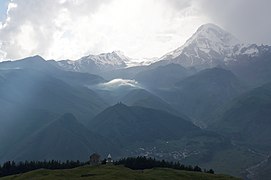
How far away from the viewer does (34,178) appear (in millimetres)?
197625

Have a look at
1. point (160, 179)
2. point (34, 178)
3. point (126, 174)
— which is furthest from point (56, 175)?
point (160, 179)

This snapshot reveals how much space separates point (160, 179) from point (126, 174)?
1300 cm

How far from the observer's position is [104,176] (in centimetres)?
19138

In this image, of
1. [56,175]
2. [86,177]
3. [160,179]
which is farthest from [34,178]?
[160,179]

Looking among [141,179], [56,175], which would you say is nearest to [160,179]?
[141,179]

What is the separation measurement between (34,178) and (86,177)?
2054 centimetres

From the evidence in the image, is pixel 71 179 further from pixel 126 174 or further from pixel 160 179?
pixel 160 179

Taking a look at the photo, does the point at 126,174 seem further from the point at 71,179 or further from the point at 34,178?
the point at 34,178

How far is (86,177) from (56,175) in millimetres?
13404

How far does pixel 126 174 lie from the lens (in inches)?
7776

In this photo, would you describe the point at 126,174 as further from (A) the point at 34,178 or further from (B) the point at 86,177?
(A) the point at 34,178

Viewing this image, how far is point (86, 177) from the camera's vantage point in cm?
19262

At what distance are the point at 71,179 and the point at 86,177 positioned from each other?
5479 millimetres

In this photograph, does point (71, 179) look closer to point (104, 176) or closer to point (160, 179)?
point (104, 176)
